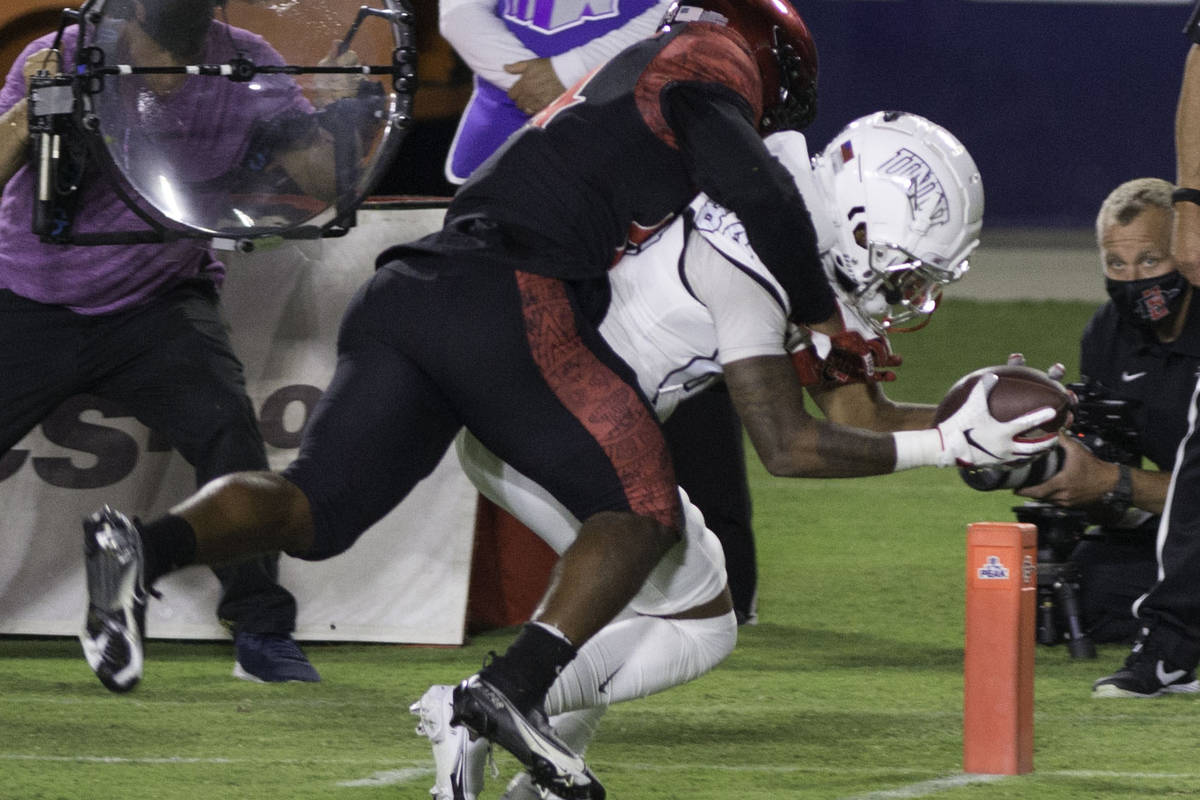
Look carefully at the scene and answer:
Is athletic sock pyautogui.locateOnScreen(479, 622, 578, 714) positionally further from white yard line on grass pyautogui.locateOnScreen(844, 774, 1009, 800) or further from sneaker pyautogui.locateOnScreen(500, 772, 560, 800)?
white yard line on grass pyautogui.locateOnScreen(844, 774, 1009, 800)

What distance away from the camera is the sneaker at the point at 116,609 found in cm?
314

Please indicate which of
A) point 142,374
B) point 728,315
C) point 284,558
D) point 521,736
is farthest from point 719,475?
point 521,736

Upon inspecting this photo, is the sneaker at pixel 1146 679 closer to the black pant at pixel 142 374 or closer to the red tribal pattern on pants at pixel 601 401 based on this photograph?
the red tribal pattern on pants at pixel 601 401

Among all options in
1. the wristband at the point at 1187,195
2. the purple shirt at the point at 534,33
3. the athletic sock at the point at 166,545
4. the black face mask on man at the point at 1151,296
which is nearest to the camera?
the athletic sock at the point at 166,545

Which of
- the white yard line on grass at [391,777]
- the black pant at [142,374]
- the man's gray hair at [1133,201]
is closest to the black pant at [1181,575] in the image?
the man's gray hair at [1133,201]

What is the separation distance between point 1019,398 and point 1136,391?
186 cm

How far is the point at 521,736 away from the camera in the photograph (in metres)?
3.10

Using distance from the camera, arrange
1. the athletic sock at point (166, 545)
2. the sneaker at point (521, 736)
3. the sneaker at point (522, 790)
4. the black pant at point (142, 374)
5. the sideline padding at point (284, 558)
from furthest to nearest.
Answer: the sideline padding at point (284, 558) < the black pant at point (142, 374) < the sneaker at point (522, 790) < the athletic sock at point (166, 545) < the sneaker at point (521, 736)

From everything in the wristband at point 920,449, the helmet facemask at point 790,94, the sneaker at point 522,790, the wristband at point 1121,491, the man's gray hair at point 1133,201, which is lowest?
the wristband at point 1121,491

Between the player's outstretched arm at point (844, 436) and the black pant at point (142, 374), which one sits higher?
the player's outstretched arm at point (844, 436)

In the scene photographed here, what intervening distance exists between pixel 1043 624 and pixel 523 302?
229cm

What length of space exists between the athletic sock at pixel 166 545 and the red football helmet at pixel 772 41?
131 cm

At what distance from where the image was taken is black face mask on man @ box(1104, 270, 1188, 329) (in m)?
5.03

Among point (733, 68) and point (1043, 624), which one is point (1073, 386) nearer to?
point (1043, 624)
